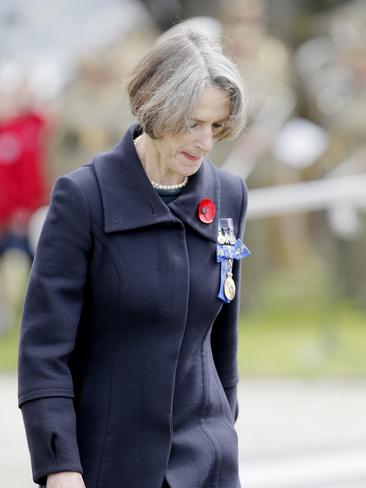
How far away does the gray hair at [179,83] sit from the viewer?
121 inches

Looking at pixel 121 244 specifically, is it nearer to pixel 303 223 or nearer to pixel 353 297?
pixel 353 297

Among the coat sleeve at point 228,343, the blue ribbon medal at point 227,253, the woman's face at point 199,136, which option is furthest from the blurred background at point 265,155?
the woman's face at point 199,136

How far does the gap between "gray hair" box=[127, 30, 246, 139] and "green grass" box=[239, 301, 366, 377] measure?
5802 mm

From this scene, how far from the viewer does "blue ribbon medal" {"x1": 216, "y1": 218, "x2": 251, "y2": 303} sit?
323 cm

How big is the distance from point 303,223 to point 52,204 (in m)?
10.4

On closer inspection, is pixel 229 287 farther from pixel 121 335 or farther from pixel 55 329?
pixel 55 329

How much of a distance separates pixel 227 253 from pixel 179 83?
405mm

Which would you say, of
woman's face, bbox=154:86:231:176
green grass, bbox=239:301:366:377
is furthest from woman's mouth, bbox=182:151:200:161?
green grass, bbox=239:301:366:377

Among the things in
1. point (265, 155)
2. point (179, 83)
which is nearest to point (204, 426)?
point (179, 83)

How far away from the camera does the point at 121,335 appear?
3100 millimetres

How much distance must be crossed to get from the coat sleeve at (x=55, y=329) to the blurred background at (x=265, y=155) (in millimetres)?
4785

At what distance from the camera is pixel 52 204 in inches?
122

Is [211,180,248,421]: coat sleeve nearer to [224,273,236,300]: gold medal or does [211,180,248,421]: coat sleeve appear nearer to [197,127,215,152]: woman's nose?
[224,273,236,300]: gold medal

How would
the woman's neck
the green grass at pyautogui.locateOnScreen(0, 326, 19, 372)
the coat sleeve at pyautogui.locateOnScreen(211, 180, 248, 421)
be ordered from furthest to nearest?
the green grass at pyautogui.locateOnScreen(0, 326, 19, 372)
the coat sleeve at pyautogui.locateOnScreen(211, 180, 248, 421)
the woman's neck
